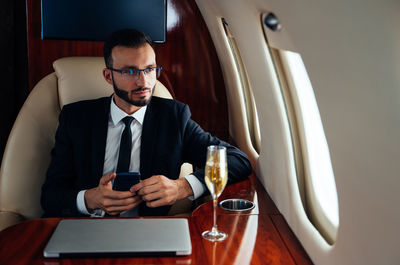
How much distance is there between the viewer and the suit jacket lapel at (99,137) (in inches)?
83.1

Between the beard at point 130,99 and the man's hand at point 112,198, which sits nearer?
the man's hand at point 112,198

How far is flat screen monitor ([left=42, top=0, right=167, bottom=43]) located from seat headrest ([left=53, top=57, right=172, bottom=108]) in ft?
2.52

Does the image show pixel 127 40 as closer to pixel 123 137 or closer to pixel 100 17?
pixel 123 137

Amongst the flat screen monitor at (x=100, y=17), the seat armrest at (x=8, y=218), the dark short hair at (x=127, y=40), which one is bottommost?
the seat armrest at (x=8, y=218)

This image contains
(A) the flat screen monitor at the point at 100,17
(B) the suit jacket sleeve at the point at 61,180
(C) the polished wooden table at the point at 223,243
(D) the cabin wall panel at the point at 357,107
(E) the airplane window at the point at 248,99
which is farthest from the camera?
(A) the flat screen monitor at the point at 100,17

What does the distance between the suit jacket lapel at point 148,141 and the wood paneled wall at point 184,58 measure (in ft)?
3.36

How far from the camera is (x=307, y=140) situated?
158cm

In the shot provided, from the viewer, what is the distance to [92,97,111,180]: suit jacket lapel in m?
2.11

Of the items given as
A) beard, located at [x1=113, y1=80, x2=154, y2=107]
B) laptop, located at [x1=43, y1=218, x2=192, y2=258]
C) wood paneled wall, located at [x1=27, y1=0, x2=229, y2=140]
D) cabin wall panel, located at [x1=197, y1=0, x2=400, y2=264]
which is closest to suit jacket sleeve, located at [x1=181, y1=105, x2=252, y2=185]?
beard, located at [x1=113, y1=80, x2=154, y2=107]

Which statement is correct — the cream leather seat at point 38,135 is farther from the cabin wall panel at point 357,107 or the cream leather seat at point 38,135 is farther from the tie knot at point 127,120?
the cabin wall panel at point 357,107

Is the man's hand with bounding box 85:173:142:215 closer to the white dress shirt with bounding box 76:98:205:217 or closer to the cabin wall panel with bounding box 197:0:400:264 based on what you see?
the white dress shirt with bounding box 76:98:205:217

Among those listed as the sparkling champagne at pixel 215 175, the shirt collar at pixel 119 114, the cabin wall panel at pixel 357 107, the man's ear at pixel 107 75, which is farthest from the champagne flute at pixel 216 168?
the man's ear at pixel 107 75

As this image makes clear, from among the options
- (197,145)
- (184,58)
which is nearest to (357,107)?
(197,145)

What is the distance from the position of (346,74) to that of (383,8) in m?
0.18
